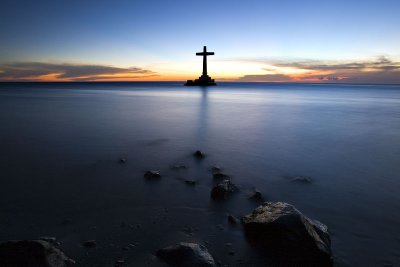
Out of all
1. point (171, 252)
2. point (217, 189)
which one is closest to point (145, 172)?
point (217, 189)

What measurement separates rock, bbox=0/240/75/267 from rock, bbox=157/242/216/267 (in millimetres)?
1260

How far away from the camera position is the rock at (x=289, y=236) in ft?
12.6

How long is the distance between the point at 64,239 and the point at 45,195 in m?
1.97

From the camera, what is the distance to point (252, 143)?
12633mm

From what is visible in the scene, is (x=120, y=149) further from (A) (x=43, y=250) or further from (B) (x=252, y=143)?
(A) (x=43, y=250)

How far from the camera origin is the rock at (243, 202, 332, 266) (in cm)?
384

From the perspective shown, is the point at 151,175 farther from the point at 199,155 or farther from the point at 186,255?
the point at 186,255

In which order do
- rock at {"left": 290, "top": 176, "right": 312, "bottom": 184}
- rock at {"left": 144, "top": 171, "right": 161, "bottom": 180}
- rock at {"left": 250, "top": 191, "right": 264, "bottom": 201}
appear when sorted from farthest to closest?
rock at {"left": 290, "top": 176, "right": 312, "bottom": 184} → rock at {"left": 144, "top": 171, "right": 161, "bottom": 180} → rock at {"left": 250, "top": 191, "right": 264, "bottom": 201}

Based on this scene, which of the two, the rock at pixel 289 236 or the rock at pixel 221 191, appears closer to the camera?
the rock at pixel 289 236

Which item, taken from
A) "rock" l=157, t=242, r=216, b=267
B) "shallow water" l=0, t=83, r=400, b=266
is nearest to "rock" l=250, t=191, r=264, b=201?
"shallow water" l=0, t=83, r=400, b=266

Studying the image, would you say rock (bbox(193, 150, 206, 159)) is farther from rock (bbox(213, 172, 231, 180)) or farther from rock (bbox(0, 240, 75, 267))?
rock (bbox(0, 240, 75, 267))

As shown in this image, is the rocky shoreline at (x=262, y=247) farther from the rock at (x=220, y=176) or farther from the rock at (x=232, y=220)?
the rock at (x=220, y=176)

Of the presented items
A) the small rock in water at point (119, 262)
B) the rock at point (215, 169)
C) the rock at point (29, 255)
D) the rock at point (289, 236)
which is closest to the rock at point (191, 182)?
the rock at point (215, 169)

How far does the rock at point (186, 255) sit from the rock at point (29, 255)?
126 cm
